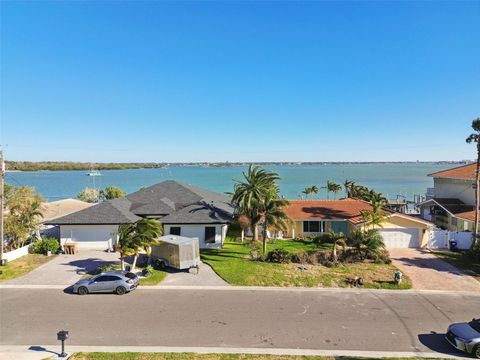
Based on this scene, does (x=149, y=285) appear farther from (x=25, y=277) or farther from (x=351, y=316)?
(x=351, y=316)

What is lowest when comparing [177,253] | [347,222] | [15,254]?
[15,254]

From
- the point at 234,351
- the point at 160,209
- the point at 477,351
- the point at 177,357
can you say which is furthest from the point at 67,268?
the point at 477,351

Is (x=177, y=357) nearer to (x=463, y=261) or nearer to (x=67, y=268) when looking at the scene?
(x=67, y=268)

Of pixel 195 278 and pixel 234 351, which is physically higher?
pixel 195 278

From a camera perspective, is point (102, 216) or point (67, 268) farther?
point (102, 216)

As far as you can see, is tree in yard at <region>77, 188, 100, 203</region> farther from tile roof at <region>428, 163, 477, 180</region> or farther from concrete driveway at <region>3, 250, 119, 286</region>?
tile roof at <region>428, 163, 477, 180</region>

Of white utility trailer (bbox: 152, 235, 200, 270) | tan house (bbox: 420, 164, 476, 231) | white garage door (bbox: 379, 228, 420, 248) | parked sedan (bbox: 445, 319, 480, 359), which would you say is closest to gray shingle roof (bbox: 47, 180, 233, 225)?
white utility trailer (bbox: 152, 235, 200, 270)
